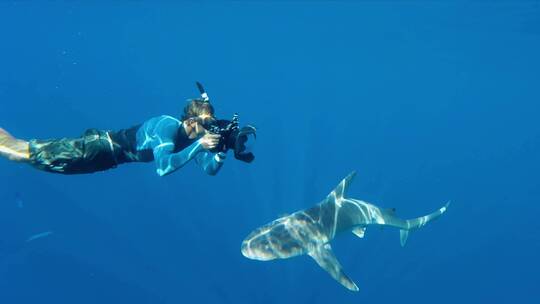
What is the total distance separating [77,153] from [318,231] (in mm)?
5031

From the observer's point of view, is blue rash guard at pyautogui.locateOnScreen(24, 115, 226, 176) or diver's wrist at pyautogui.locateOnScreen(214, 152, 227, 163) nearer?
diver's wrist at pyautogui.locateOnScreen(214, 152, 227, 163)

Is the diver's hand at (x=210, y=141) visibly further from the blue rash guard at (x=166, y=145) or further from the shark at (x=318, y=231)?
the shark at (x=318, y=231)

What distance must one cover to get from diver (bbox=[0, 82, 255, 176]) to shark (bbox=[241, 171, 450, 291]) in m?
2.30

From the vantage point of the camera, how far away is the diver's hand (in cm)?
588

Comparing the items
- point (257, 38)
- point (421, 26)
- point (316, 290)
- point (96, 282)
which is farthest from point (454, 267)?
point (257, 38)

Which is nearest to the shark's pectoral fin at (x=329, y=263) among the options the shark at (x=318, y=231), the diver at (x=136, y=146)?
the shark at (x=318, y=231)

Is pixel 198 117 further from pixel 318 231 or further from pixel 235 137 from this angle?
pixel 318 231

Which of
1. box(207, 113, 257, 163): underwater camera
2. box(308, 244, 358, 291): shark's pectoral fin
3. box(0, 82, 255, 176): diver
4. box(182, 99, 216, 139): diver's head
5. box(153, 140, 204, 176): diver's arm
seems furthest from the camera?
box(308, 244, 358, 291): shark's pectoral fin

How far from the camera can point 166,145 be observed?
253 inches

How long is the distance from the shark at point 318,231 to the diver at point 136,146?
2.30 m

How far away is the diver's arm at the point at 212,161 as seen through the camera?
6.37 metres

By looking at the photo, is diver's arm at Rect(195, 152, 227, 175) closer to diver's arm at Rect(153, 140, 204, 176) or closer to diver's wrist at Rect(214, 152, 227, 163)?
diver's wrist at Rect(214, 152, 227, 163)

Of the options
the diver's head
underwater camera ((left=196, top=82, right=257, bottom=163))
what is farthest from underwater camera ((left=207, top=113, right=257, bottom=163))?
the diver's head

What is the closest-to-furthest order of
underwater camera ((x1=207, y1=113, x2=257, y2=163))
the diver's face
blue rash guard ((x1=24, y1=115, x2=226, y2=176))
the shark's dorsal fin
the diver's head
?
underwater camera ((x1=207, y1=113, x2=257, y2=163)), the diver's head, the diver's face, blue rash guard ((x1=24, y1=115, x2=226, y2=176)), the shark's dorsal fin
